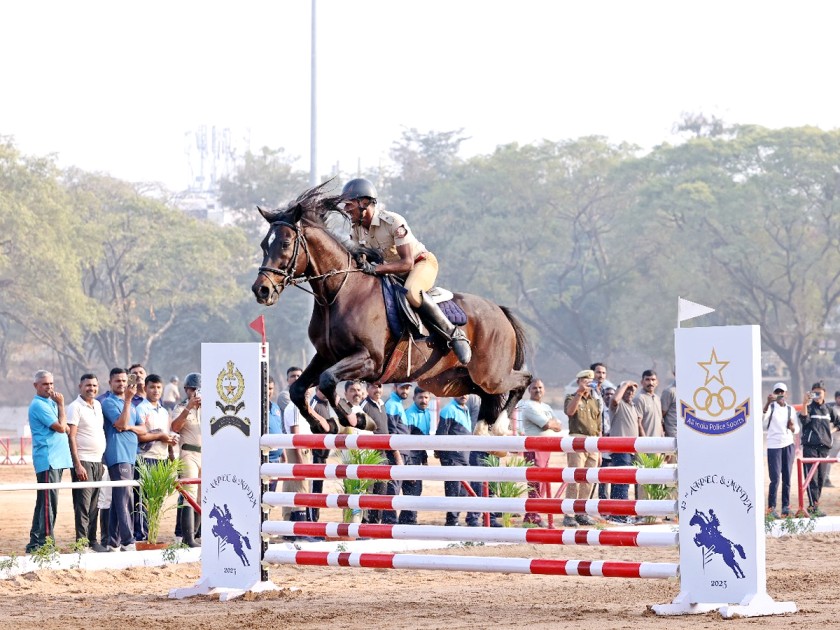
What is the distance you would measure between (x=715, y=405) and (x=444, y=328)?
202 centimetres

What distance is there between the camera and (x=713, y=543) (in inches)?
322

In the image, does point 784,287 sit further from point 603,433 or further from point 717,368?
point 717,368

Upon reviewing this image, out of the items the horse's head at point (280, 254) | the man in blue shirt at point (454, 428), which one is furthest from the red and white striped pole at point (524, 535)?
the man in blue shirt at point (454, 428)

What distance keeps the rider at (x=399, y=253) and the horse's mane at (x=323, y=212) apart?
67 mm

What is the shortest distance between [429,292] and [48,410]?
13.7 ft

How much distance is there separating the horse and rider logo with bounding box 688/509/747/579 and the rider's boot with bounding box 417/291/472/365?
2019 mm

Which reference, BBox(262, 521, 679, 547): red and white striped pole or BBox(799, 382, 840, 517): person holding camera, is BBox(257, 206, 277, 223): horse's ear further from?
BBox(799, 382, 840, 517): person holding camera

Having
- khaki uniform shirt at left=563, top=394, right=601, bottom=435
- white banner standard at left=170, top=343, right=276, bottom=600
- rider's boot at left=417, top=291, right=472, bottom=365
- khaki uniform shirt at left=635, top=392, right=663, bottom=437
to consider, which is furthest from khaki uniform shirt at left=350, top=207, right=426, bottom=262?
khaki uniform shirt at left=635, top=392, right=663, bottom=437

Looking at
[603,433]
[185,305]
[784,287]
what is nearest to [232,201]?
[185,305]

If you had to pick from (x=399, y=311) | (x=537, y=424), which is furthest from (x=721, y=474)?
(x=537, y=424)

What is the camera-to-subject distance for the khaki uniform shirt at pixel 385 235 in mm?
9438

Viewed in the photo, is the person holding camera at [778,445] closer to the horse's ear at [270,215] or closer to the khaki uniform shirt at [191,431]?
the khaki uniform shirt at [191,431]

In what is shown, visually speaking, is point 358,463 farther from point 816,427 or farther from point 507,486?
point 816,427

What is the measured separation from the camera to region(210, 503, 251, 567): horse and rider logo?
9750mm
